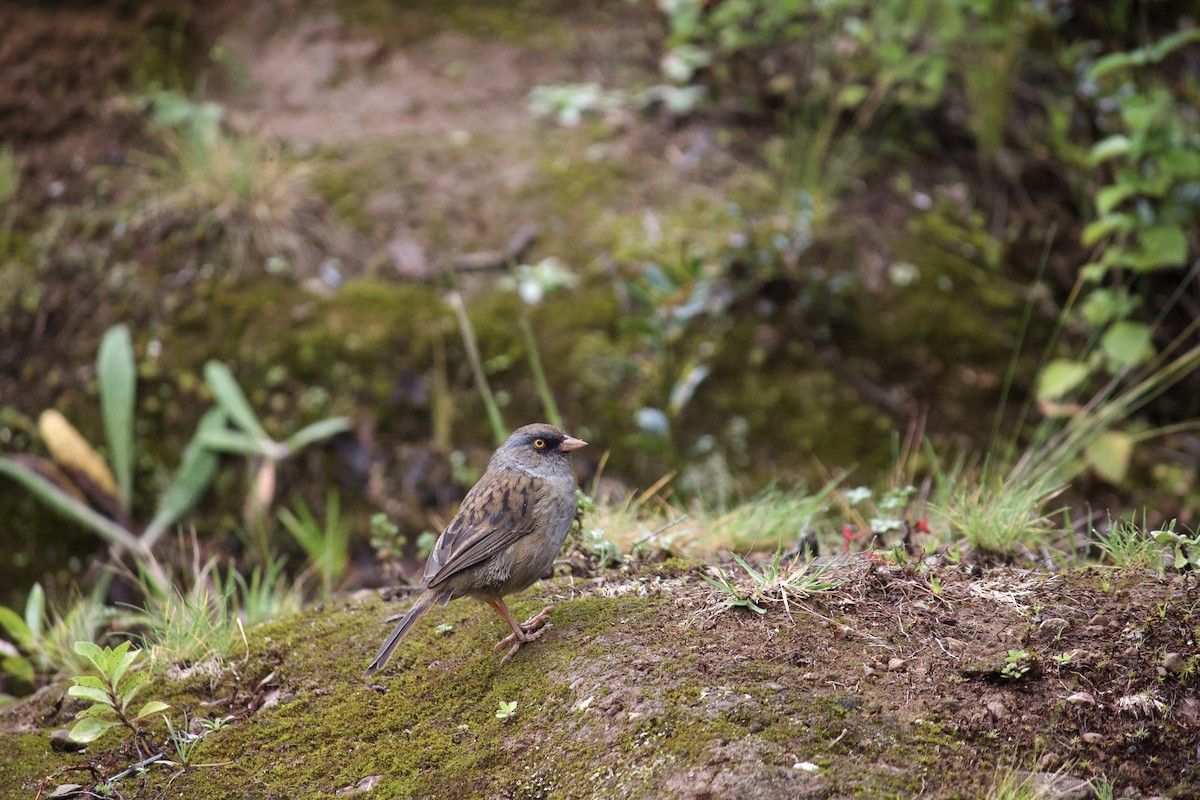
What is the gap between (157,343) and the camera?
20.2 feet

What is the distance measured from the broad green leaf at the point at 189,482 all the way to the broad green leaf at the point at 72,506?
0.38ft

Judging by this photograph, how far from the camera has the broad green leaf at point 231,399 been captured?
5.75 meters

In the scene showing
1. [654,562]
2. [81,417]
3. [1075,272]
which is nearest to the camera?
[654,562]

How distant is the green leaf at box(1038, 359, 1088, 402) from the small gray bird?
10.9 feet

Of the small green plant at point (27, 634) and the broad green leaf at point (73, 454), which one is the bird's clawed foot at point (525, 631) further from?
the broad green leaf at point (73, 454)

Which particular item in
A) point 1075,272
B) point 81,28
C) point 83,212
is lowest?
point 1075,272

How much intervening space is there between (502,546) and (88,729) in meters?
1.39

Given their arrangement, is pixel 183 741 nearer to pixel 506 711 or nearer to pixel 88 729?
pixel 88 729

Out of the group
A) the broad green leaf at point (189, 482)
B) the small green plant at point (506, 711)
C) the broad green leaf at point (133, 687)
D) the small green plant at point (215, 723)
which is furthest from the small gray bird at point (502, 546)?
the broad green leaf at point (189, 482)

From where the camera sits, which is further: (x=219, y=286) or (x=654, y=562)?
(x=219, y=286)

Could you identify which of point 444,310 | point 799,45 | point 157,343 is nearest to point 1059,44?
point 799,45

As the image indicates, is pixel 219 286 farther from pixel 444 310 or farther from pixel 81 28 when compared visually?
pixel 81 28

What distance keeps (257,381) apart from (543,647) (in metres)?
3.54

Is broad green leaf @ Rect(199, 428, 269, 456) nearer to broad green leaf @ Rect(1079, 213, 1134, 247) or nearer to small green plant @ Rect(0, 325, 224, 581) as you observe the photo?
small green plant @ Rect(0, 325, 224, 581)
